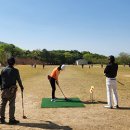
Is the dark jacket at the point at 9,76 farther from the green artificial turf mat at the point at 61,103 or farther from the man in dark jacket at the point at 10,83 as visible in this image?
the green artificial turf mat at the point at 61,103

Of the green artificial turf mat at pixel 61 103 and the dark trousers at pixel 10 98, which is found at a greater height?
the dark trousers at pixel 10 98

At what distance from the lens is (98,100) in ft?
51.8

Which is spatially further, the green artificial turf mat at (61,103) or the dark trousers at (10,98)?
the green artificial turf mat at (61,103)

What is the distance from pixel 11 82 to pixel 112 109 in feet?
15.1

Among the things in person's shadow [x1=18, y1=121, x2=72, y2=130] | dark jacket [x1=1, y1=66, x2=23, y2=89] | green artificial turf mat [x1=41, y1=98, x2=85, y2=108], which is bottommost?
person's shadow [x1=18, y1=121, x2=72, y2=130]

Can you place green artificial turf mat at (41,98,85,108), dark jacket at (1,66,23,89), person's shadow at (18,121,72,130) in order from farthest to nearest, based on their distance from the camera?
green artificial turf mat at (41,98,85,108)
dark jacket at (1,66,23,89)
person's shadow at (18,121,72,130)

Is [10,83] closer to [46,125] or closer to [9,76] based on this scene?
[9,76]

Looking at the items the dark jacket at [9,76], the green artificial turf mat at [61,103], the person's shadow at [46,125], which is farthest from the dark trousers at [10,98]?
the green artificial turf mat at [61,103]

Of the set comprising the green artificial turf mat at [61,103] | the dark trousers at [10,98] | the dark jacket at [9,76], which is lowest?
the green artificial turf mat at [61,103]

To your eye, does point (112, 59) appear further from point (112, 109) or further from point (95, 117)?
point (95, 117)

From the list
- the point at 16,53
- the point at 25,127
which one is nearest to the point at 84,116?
the point at 25,127

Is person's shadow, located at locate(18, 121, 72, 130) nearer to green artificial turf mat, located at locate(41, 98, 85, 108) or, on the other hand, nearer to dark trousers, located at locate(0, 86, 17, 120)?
dark trousers, located at locate(0, 86, 17, 120)

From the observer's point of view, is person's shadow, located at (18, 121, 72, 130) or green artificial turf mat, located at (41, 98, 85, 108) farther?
green artificial turf mat, located at (41, 98, 85, 108)

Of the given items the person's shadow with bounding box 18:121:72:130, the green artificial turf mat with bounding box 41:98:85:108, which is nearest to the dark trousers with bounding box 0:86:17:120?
the person's shadow with bounding box 18:121:72:130
